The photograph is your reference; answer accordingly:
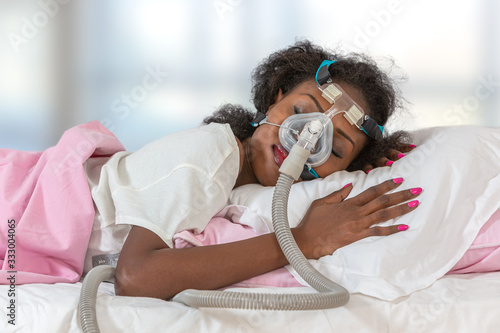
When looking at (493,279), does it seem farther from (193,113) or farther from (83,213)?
(193,113)

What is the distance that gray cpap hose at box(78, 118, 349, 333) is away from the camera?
884 millimetres

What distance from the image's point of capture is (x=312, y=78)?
1.62 metres

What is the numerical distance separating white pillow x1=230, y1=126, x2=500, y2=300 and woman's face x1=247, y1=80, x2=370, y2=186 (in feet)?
0.22

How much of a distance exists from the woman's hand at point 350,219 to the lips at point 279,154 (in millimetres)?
212

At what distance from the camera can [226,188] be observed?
127 centimetres

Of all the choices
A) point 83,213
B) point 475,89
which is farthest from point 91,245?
point 475,89

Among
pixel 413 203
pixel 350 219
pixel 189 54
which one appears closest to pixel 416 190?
pixel 413 203

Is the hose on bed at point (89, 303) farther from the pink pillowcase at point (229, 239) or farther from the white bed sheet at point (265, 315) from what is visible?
the pink pillowcase at point (229, 239)

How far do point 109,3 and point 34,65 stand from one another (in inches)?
18.4

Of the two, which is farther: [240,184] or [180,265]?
[240,184]

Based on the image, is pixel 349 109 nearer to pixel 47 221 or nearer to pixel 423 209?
pixel 423 209

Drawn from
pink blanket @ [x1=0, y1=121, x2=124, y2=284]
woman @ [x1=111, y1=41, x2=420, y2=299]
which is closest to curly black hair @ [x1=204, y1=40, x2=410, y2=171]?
woman @ [x1=111, y1=41, x2=420, y2=299]

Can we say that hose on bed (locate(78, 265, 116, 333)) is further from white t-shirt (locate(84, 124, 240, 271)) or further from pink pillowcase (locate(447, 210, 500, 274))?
pink pillowcase (locate(447, 210, 500, 274))

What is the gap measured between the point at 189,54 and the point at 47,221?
1.45m
